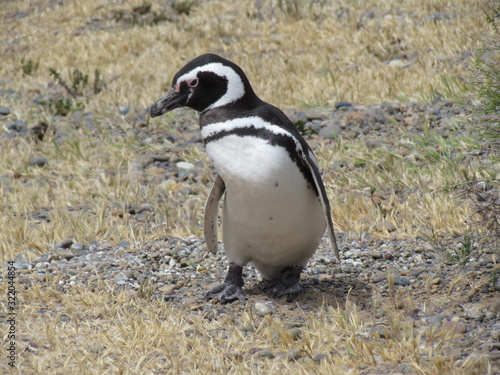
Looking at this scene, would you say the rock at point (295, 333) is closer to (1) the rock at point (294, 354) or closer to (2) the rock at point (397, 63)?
(1) the rock at point (294, 354)

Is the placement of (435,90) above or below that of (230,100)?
below

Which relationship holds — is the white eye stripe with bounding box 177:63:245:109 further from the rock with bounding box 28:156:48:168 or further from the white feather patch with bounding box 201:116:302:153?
the rock with bounding box 28:156:48:168

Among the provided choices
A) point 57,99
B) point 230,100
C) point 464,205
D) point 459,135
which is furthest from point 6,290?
point 57,99

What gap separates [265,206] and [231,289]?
24.9 inches

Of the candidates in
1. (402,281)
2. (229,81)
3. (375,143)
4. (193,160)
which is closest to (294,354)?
(402,281)

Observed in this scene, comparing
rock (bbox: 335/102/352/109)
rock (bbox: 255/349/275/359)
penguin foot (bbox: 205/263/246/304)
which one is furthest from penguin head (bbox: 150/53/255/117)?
rock (bbox: 335/102/352/109)

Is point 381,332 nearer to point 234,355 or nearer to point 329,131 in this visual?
point 234,355

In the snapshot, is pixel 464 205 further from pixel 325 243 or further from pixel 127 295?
pixel 127 295

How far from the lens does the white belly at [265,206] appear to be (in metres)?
4.09

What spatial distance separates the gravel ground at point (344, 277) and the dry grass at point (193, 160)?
0.13 metres

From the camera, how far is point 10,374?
→ 11.8 feet

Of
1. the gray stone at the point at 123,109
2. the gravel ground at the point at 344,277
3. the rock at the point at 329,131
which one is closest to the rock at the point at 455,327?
the gravel ground at the point at 344,277

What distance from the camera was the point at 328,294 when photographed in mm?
4535

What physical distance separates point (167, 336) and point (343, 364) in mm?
969
